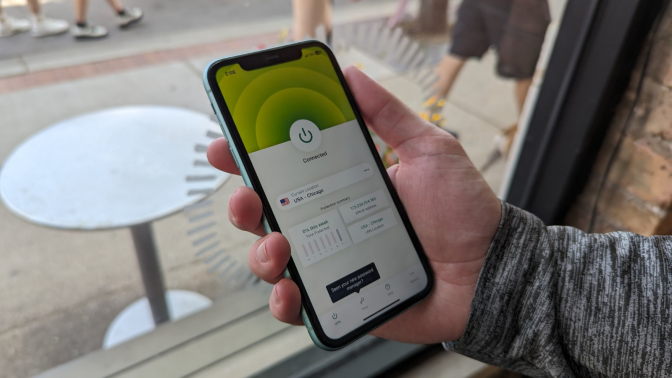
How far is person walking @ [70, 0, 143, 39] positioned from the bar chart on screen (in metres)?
0.39

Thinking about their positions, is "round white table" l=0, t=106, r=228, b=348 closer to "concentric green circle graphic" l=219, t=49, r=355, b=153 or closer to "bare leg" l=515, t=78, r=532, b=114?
"concentric green circle graphic" l=219, t=49, r=355, b=153

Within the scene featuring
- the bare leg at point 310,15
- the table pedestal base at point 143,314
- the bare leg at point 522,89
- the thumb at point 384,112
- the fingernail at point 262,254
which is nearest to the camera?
the fingernail at point 262,254

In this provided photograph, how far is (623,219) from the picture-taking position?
804mm

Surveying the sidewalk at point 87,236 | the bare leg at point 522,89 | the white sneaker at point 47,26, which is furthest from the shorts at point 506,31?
the white sneaker at point 47,26

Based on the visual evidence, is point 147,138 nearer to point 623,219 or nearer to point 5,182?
point 5,182

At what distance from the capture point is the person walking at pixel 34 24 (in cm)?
54

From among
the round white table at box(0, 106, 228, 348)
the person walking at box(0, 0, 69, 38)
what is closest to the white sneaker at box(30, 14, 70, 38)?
the person walking at box(0, 0, 69, 38)

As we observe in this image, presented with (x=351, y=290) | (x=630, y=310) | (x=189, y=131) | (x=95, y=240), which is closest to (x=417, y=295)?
(x=351, y=290)

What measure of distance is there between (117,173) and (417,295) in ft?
1.58

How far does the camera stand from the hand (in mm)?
546

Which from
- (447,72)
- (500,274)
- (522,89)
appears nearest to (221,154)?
(500,274)

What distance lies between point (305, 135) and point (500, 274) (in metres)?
0.28

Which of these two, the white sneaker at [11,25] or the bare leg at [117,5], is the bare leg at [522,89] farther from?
the white sneaker at [11,25]

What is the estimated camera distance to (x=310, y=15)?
67 cm
